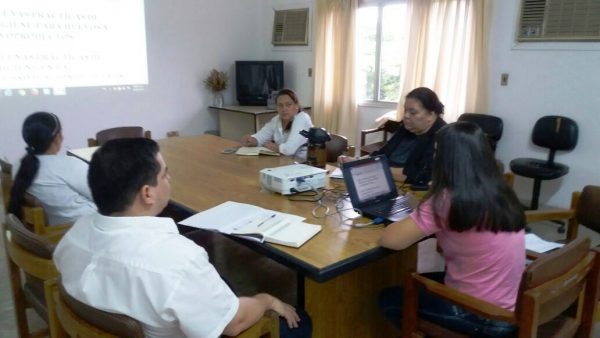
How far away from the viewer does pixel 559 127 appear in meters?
3.67

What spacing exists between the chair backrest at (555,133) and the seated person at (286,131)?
203 cm

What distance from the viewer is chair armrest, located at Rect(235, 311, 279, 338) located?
4.04 ft

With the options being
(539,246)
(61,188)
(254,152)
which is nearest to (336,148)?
(254,152)

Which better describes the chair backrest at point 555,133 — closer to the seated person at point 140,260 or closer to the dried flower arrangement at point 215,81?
the seated person at point 140,260

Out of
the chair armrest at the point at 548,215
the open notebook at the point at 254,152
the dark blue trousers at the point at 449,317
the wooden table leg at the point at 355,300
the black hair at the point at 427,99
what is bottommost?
the wooden table leg at the point at 355,300

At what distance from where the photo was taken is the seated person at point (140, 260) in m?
1.01

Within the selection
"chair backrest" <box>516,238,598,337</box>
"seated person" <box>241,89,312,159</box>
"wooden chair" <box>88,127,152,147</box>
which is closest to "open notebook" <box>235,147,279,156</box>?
"seated person" <box>241,89,312,159</box>

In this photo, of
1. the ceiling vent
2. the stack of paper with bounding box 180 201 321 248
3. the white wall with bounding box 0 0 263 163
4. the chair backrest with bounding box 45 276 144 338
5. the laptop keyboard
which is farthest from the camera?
the ceiling vent

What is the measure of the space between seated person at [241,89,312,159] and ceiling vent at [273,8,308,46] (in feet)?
8.80

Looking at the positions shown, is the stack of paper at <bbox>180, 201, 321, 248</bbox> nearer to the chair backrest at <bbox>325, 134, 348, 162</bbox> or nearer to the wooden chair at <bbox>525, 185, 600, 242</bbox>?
the wooden chair at <bbox>525, 185, 600, 242</bbox>

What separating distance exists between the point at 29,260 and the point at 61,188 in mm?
821

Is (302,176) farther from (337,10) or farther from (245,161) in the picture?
(337,10)

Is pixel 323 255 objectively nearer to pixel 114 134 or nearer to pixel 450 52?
pixel 114 134

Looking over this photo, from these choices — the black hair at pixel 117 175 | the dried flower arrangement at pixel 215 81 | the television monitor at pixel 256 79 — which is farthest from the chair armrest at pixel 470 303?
the dried flower arrangement at pixel 215 81
